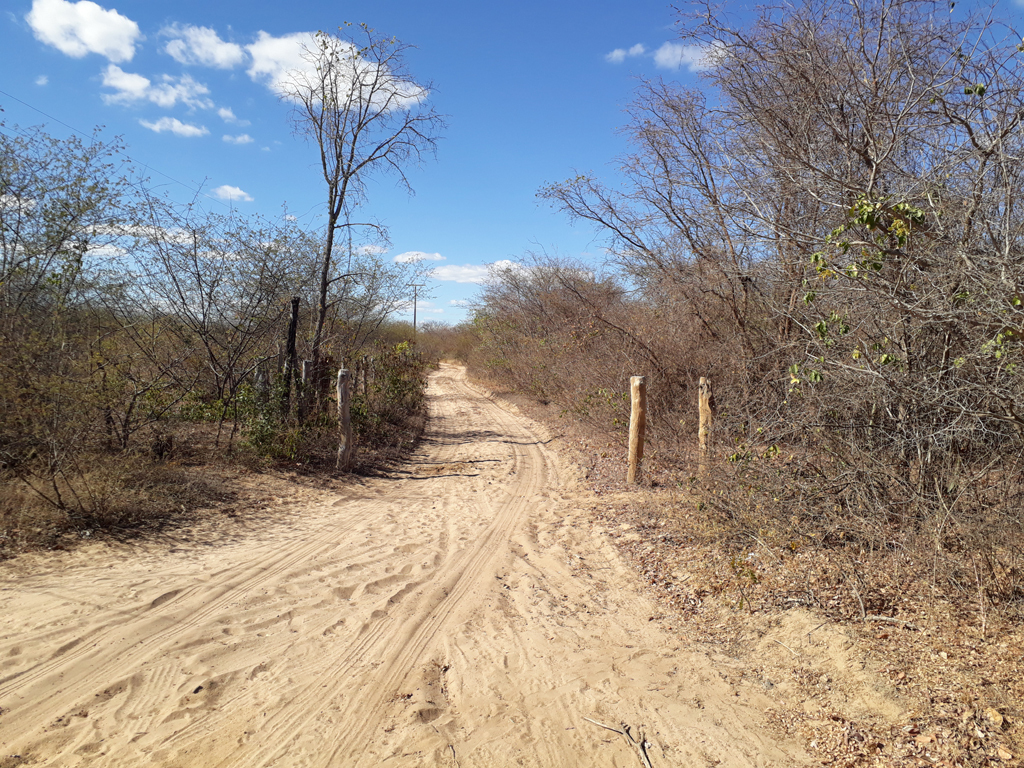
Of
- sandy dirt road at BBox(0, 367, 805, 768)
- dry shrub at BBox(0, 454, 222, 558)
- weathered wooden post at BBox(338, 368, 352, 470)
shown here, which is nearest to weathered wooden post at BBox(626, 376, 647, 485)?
sandy dirt road at BBox(0, 367, 805, 768)

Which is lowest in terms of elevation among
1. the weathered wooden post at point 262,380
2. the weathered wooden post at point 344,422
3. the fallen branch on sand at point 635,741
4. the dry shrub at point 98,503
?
the fallen branch on sand at point 635,741

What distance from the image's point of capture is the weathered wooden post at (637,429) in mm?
8812

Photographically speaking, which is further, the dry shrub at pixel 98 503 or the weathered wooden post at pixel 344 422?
the weathered wooden post at pixel 344 422

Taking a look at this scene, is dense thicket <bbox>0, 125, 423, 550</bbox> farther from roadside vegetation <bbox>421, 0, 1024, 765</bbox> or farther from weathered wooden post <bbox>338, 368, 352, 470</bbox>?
roadside vegetation <bbox>421, 0, 1024, 765</bbox>

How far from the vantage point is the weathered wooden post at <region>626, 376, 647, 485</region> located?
881 cm

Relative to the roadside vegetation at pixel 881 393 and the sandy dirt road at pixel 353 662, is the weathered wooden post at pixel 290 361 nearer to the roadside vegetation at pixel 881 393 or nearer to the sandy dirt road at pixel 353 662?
the sandy dirt road at pixel 353 662

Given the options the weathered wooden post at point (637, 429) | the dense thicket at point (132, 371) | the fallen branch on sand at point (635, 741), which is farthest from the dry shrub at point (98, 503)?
the weathered wooden post at point (637, 429)

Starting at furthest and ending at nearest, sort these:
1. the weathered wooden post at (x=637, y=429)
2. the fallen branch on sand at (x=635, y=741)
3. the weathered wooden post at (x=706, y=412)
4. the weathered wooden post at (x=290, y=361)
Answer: the weathered wooden post at (x=290, y=361) → the weathered wooden post at (x=637, y=429) → the weathered wooden post at (x=706, y=412) → the fallen branch on sand at (x=635, y=741)

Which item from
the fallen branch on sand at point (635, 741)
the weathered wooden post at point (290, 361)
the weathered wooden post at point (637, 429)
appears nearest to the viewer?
the fallen branch on sand at point (635, 741)

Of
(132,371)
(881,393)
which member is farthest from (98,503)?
(881,393)

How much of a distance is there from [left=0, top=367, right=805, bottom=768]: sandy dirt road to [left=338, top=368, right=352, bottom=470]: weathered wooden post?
2.95 metres

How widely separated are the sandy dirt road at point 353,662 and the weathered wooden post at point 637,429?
2.40 metres

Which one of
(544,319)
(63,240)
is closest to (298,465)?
(63,240)

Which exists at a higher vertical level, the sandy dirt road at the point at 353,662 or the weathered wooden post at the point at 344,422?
the weathered wooden post at the point at 344,422
